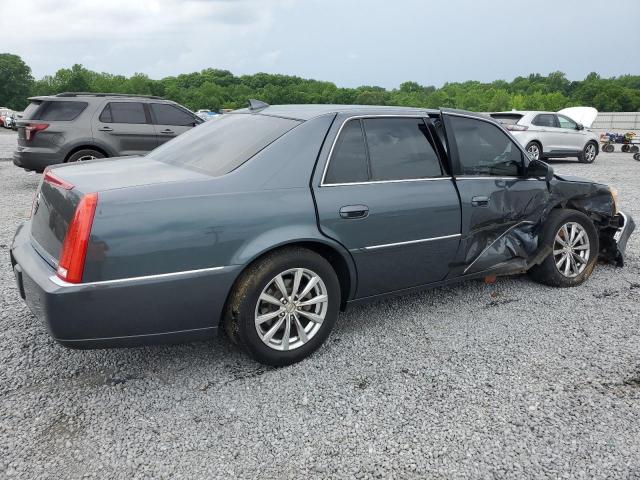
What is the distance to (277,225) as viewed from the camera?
3.11 meters

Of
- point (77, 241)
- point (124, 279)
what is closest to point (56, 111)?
point (77, 241)

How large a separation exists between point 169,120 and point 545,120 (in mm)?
11116

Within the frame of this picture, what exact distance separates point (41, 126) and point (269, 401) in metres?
8.10

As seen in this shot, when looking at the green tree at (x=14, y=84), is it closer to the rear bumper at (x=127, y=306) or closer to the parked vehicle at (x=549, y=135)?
the parked vehicle at (x=549, y=135)

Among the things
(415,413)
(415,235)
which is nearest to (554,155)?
(415,235)

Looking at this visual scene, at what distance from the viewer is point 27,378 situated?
3162 mm

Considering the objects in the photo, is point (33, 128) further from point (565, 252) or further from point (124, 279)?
point (565, 252)

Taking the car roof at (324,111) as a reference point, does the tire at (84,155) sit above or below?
below

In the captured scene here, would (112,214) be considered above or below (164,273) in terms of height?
above

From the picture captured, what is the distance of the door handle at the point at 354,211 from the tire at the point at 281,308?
1.06 feet

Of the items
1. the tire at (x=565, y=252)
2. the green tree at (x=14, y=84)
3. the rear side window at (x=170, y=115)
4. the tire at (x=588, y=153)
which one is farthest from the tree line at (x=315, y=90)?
the tire at (x=565, y=252)

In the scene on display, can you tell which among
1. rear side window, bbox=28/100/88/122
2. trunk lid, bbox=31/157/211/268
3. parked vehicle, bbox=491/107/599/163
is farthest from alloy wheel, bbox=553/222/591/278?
parked vehicle, bbox=491/107/599/163

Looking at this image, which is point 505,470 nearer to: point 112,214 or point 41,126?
point 112,214

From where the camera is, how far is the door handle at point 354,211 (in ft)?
11.1
